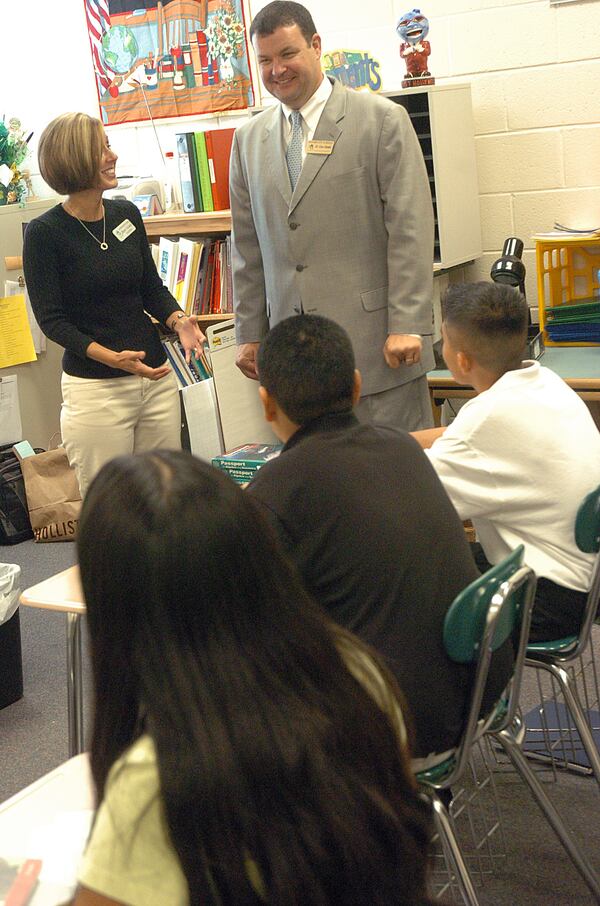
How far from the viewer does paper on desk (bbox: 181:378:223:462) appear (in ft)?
9.62

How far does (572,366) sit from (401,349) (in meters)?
0.76

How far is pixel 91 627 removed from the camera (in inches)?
35.0

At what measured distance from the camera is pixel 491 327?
6.95ft

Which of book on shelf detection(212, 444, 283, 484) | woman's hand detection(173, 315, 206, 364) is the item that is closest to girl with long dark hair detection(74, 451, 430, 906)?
book on shelf detection(212, 444, 283, 484)

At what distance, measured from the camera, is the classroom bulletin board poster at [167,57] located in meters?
4.29

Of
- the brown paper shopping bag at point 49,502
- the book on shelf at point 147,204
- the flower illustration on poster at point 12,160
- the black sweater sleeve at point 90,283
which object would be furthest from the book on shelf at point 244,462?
the flower illustration on poster at point 12,160

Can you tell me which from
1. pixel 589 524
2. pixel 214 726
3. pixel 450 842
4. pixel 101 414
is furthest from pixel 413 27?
pixel 214 726

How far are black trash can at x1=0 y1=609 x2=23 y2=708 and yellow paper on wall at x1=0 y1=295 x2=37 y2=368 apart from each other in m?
1.81

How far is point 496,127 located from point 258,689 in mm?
3284

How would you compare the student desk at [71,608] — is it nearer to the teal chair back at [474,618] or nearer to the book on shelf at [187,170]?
the teal chair back at [474,618]

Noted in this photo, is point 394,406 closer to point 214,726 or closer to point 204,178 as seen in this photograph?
point 204,178

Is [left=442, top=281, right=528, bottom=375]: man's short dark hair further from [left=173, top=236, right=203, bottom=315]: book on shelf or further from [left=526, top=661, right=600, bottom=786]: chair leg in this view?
[left=173, top=236, right=203, bottom=315]: book on shelf

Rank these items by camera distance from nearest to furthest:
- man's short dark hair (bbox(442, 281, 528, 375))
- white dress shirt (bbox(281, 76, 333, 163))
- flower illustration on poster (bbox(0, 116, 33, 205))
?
1. man's short dark hair (bbox(442, 281, 528, 375))
2. white dress shirt (bbox(281, 76, 333, 163))
3. flower illustration on poster (bbox(0, 116, 33, 205))

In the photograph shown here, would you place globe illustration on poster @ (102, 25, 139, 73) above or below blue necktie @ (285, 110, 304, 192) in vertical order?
above
